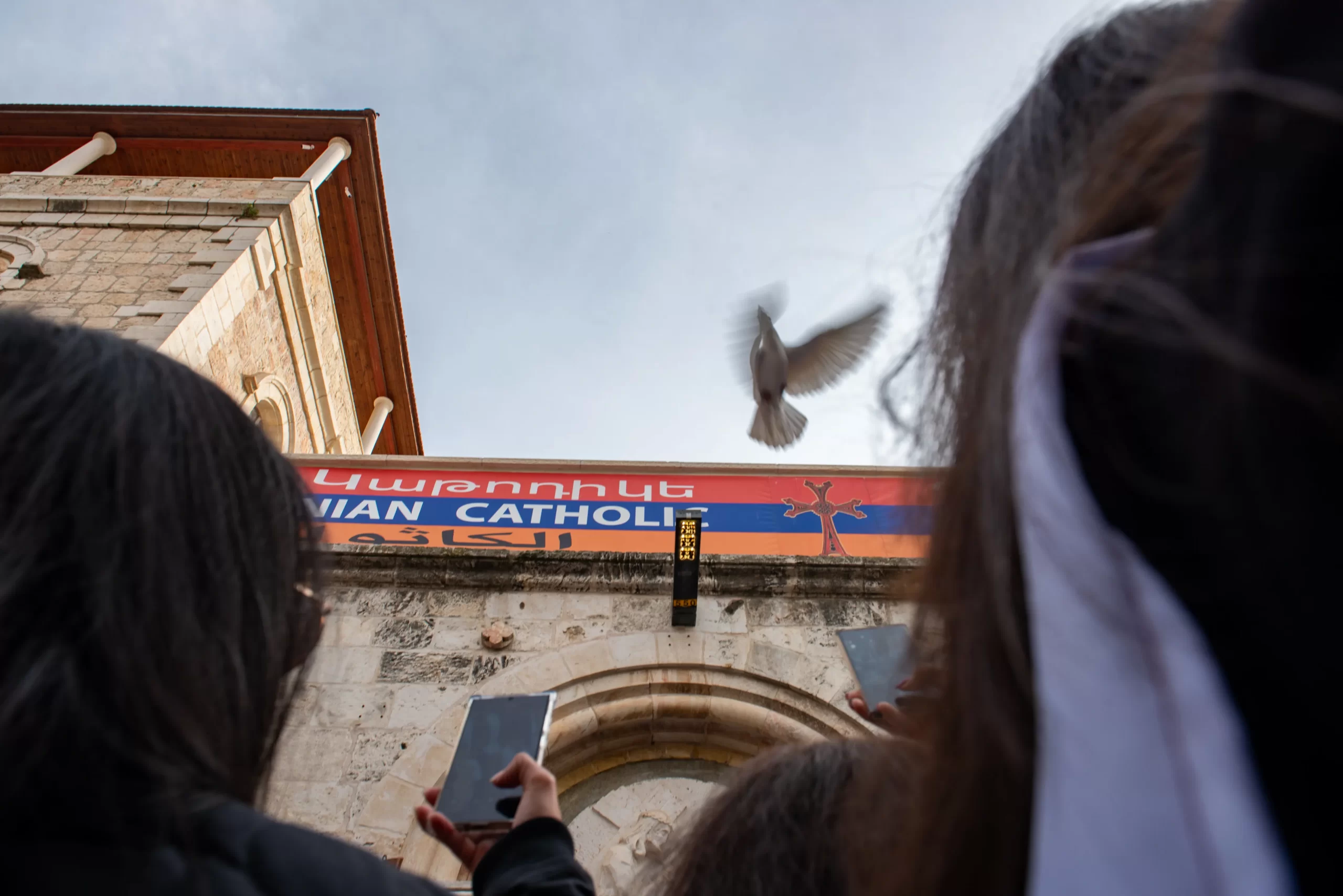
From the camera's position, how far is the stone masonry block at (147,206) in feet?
27.5

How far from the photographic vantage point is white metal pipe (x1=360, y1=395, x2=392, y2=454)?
12078 mm

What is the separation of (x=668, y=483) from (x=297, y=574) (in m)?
4.33

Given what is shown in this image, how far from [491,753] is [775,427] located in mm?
2684

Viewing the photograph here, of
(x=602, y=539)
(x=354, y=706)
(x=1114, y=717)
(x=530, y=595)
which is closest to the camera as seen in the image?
(x=1114, y=717)

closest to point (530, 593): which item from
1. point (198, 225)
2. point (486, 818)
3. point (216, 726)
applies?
point (486, 818)

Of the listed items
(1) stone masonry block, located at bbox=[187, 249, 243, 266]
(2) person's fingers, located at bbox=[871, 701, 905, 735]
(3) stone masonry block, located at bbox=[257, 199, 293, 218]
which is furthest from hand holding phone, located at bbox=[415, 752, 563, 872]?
(3) stone masonry block, located at bbox=[257, 199, 293, 218]

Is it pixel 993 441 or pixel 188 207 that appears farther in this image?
pixel 188 207

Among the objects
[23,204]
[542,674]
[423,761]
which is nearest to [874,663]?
[542,674]

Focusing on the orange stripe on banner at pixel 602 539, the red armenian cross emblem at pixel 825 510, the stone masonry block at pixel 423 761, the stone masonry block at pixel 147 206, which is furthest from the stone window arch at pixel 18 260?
the red armenian cross emblem at pixel 825 510

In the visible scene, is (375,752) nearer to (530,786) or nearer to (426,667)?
(426,667)

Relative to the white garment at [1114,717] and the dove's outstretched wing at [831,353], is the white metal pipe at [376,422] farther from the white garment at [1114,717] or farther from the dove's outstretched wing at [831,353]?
the white garment at [1114,717]

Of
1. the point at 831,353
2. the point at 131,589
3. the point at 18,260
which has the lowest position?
the point at 131,589

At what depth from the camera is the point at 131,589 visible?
692mm

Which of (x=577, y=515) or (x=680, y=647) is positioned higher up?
(x=577, y=515)
